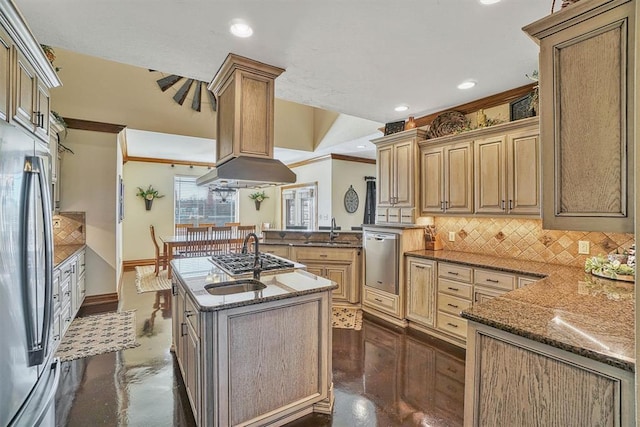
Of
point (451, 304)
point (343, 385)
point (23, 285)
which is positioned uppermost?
point (23, 285)

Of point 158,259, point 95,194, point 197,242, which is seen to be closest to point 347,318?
point 197,242

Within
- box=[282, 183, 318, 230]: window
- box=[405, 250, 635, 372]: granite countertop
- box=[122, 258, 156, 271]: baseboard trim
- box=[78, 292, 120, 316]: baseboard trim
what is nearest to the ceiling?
box=[405, 250, 635, 372]: granite countertop

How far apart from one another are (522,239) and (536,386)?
2336 millimetres

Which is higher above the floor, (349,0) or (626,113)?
(349,0)

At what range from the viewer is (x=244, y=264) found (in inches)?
103

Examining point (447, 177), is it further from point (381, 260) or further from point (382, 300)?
point (382, 300)

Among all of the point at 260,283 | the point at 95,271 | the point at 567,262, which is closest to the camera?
the point at 260,283

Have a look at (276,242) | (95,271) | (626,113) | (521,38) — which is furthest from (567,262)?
(95,271)

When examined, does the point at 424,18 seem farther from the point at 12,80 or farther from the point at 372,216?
the point at 372,216

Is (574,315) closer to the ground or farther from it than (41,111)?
closer to the ground

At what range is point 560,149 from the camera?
130 cm

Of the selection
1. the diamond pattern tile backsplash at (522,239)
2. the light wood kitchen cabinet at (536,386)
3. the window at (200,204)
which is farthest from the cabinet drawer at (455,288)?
the window at (200,204)

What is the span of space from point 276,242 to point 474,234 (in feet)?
8.74

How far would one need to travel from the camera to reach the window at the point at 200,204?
26.4 ft
